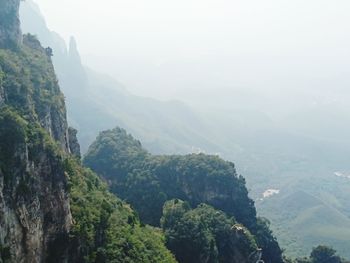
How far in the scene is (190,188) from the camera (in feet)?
232

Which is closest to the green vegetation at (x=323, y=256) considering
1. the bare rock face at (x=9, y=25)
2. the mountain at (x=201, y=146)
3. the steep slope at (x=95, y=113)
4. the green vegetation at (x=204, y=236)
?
the green vegetation at (x=204, y=236)

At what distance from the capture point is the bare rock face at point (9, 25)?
58.6m

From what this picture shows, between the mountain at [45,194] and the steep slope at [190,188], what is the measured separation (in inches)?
479

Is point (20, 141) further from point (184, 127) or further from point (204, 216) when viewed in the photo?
point (184, 127)

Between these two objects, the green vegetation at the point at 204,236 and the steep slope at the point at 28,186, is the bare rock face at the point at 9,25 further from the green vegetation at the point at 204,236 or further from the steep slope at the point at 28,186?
the green vegetation at the point at 204,236

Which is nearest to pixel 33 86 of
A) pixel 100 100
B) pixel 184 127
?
pixel 100 100

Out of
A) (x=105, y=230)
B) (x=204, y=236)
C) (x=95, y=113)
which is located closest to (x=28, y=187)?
(x=105, y=230)

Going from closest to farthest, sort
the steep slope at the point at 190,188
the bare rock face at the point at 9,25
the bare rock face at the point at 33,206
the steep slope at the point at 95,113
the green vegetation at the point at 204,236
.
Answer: the bare rock face at the point at 33,206, the green vegetation at the point at 204,236, the bare rock face at the point at 9,25, the steep slope at the point at 190,188, the steep slope at the point at 95,113

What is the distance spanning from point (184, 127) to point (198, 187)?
421 feet

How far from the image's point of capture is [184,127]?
651 ft

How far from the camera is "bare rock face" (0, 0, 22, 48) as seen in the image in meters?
58.6

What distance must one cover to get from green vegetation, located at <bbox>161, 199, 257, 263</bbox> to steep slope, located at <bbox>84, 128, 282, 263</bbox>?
692 centimetres

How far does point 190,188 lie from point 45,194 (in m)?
34.7

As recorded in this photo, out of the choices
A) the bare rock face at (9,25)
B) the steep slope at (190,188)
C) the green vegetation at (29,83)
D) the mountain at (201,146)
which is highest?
the mountain at (201,146)
